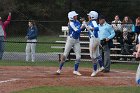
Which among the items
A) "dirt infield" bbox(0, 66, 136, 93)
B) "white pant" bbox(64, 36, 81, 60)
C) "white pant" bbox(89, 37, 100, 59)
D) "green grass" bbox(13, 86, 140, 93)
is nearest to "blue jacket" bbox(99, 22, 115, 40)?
"dirt infield" bbox(0, 66, 136, 93)

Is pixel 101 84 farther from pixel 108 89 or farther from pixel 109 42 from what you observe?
pixel 109 42

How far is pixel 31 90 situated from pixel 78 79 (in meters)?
2.64

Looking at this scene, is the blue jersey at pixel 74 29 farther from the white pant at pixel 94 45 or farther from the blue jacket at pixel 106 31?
the blue jacket at pixel 106 31

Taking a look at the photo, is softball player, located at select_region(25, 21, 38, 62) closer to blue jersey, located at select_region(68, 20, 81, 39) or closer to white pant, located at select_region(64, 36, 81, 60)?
white pant, located at select_region(64, 36, 81, 60)

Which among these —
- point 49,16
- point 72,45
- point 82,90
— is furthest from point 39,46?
point 82,90

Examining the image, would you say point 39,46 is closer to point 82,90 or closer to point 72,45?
point 72,45

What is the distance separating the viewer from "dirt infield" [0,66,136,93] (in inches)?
516

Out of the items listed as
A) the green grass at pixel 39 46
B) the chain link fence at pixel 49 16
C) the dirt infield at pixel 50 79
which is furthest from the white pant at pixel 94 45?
the green grass at pixel 39 46

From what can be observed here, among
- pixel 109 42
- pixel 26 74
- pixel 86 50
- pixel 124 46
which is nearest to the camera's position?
pixel 26 74

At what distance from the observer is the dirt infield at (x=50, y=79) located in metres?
13.1

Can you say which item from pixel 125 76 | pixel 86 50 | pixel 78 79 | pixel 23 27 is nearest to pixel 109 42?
pixel 125 76

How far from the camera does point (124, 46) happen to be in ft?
67.4

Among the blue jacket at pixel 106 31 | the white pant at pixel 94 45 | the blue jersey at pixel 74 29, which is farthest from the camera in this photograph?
the blue jacket at pixel 106 31

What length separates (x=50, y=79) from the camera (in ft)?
46.3
